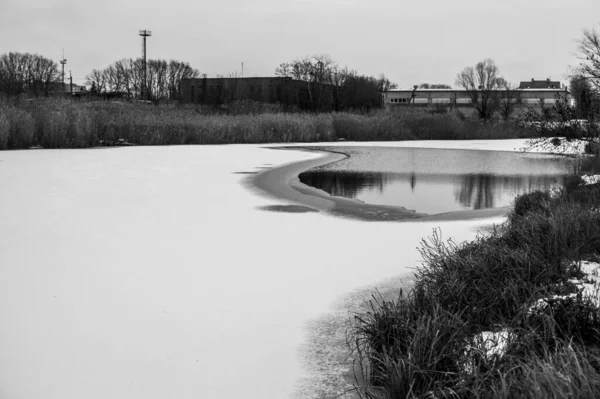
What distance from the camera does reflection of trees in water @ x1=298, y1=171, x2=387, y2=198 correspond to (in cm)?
1150

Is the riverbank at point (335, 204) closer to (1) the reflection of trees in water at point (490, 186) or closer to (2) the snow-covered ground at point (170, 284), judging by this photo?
(2) the snow-covered ground at point (170, 284)

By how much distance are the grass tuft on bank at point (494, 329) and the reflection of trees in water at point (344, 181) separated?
6.05 m

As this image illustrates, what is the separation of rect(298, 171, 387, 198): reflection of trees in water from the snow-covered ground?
2072mm

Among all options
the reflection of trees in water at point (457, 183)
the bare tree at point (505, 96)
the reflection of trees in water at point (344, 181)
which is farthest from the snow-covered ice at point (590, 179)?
the bare tree at point (505, 96)

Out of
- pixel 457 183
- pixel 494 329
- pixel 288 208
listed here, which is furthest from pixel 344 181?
pixel 494 329

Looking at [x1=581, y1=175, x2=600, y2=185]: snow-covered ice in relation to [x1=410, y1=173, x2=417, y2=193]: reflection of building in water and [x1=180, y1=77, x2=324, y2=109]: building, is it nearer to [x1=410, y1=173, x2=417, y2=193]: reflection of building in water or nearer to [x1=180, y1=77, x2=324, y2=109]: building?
[x1=410, y1=173, x2=417, y2=193]: reflection of building in water

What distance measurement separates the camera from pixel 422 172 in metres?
14.8

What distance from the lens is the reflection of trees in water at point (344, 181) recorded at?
37.7ft

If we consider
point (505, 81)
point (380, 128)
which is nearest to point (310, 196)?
point (380, 128)

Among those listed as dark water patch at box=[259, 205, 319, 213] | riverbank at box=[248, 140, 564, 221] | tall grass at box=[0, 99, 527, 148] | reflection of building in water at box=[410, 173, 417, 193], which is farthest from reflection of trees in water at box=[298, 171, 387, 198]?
tall grass at box=[0, 99, 527, 148]

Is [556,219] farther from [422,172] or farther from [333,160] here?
[333,160]

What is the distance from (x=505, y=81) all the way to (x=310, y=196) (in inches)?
2838

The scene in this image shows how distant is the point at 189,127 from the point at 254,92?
112 feet

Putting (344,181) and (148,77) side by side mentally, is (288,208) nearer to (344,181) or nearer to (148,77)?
(344,181)
